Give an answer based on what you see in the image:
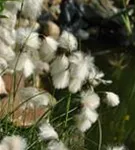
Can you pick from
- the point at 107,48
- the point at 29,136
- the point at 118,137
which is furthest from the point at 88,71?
the point at 107,48

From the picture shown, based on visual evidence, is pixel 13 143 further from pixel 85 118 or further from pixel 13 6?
pixel 13 6

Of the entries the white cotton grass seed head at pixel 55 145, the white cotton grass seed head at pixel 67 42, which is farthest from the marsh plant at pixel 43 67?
the white cotton grass seed head at pixel 55 145

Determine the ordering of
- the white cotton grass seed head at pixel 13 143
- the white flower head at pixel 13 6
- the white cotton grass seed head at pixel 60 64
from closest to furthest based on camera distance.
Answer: the white cotton grass seed head at pixel 13 143, the white cotton grass seed head at pixel 60 64, the white flower head at pixel 13 6

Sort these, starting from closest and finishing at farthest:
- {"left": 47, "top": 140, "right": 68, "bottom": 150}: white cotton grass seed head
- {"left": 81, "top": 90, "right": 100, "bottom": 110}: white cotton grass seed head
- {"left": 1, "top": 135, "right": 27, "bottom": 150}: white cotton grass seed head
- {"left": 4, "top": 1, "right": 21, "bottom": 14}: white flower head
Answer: {"left": 1, "top": 135, "right": 27, "bottom": 150}: white cotton grass seed head, {"left": 47, "top": 140, "right": 68, "bottom": 150}: white cotton grass seed head, {"left": 81, "top": 90, "right": 100, "bottom": 110}: white cotton grass seed head, {"left": 4, "top": 1, "right": 21, "bottom": 14}: white flower head

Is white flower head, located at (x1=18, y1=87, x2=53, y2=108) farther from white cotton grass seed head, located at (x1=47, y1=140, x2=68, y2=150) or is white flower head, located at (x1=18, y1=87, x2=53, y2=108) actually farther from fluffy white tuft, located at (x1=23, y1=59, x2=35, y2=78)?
white cotton grass seed head, located at (x1=47, y1=140, x2=68, y2=150)

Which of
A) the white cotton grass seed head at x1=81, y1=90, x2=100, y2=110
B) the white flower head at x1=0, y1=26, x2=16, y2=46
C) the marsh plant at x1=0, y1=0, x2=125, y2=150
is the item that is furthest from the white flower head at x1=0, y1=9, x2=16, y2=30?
the white cotton grass seed head at x1=81, y1=90, x2=100, y2=110

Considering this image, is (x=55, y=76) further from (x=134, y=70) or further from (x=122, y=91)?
(x=134, y=70)

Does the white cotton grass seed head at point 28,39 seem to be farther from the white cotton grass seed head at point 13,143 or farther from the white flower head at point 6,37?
the white cotton grass seed head at point 13,143
